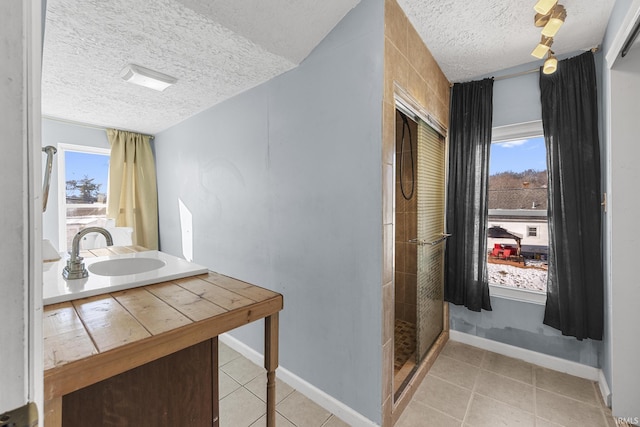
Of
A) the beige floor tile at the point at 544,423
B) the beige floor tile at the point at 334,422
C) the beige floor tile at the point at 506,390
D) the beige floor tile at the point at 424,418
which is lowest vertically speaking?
the beige floor tile at the point at 544,423

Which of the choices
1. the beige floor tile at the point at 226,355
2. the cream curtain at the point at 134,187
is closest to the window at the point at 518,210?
the beige floor tile at the point at 226,355

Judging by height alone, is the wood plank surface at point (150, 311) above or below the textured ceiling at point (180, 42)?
below

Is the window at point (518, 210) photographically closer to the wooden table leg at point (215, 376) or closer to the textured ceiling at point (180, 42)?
the textured ceiling at point (180, 42)

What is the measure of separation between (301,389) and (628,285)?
2.03 meters

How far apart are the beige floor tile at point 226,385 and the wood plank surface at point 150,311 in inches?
45.7

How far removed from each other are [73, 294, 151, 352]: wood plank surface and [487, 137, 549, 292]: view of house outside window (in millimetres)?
2634

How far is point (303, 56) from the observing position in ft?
5.75

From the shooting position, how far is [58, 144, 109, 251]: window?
3053 mm

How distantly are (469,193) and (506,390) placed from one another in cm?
144

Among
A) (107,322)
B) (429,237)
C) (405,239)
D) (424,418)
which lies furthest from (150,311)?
(405,239)

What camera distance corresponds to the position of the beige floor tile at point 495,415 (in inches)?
61.9

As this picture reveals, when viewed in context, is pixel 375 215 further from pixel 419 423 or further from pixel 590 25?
pixel 590 25

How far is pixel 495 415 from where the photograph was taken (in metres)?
1.63

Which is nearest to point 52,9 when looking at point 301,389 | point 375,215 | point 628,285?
point 375,215
